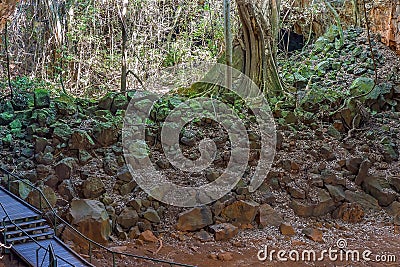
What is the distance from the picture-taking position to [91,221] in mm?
7488

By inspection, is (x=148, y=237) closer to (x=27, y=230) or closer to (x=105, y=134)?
(x=27, y=230)

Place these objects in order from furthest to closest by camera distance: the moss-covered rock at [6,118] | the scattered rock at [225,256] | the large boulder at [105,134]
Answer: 1. the moss-covered rock at [6,118]
2. the large boulder at [105,134]
3. the scattered rock at [225,256]

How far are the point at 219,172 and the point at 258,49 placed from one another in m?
4.39

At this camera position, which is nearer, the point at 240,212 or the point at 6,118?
the point at 240,212

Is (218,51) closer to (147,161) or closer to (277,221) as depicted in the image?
(147,161)

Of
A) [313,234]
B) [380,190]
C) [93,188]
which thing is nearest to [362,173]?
[380,190]

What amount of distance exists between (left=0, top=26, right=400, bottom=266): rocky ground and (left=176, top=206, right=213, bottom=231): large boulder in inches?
0.7

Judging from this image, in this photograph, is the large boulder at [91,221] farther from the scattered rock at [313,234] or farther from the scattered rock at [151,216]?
the scattered rock at [313,234]

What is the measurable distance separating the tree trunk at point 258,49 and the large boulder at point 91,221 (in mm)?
6340

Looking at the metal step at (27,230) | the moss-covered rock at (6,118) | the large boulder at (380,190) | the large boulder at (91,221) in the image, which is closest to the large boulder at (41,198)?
the large boulder at (91,221)

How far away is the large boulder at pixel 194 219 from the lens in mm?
8273

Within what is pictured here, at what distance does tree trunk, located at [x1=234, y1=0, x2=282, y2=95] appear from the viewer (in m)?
12.1

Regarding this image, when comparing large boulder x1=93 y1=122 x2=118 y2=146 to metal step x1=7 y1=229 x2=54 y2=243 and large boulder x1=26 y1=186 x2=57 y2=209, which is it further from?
metal step x1=7 y1=229 x2=54 y2=243

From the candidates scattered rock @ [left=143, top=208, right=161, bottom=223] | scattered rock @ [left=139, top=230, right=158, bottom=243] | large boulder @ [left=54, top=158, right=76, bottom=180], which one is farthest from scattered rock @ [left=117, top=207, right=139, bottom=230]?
large boulder @ [left=54, top=158, right=76, bottom=180]
